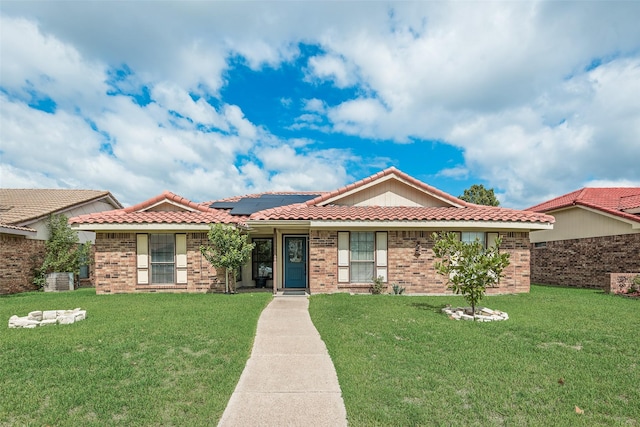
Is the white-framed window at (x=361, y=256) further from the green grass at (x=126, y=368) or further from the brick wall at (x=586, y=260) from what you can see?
the brick wall at (x=586, y=260)

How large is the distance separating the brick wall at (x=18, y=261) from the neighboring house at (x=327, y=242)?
6.03 metres

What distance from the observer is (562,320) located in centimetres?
842

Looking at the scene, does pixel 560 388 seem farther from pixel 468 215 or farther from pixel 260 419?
pixel 468 215

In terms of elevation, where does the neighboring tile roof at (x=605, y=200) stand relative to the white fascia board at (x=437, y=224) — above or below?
above

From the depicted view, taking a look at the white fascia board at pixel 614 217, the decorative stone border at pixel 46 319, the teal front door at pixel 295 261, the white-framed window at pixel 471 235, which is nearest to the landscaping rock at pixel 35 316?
the decorative stone border at pixel 46 319

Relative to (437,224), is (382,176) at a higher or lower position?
higher

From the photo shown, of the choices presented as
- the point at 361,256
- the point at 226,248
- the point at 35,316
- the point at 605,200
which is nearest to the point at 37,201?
the point at 226,248

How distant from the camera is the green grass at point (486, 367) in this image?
407cm

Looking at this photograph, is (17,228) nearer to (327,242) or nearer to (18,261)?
(18,261)

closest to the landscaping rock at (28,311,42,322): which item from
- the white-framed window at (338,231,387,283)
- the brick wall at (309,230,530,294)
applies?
the brick wall at (309,230,530,294)

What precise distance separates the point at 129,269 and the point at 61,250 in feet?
24.0

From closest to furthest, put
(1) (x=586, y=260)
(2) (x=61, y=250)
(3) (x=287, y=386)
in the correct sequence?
1. (3) (x=287, y=386)
2. (1) (x=586, y=260)
3. (2) (x=61, y=250)

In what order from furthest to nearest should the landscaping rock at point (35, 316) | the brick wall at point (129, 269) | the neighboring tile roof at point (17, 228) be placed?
the neighboring tile roof at point (17, 228) < the brick wall at point (129, 269) < the landscaping rock at point (35, 316)

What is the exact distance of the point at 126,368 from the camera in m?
5.24
